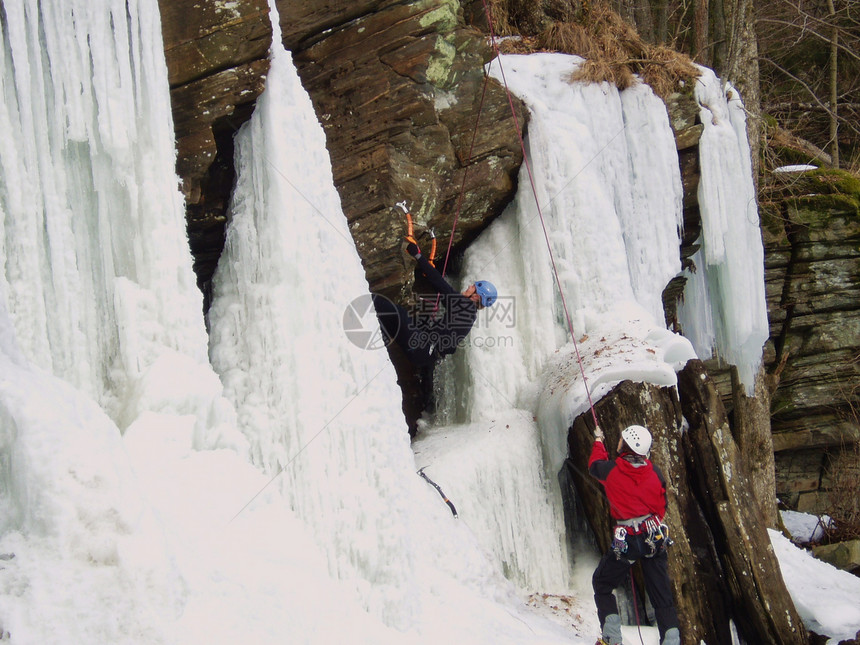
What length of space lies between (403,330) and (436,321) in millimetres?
416

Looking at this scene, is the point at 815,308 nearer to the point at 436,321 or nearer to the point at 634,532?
the point at 436,321

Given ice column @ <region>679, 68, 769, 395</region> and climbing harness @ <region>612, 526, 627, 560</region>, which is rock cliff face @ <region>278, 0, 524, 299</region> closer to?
climbing harness @ <region>612, 526, 627, 560</region>

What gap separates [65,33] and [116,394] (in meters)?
1.92

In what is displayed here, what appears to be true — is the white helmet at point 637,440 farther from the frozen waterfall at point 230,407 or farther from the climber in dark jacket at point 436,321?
the climber in dark jacket at point 436,321

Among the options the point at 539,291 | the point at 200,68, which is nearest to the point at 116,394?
the point at 200,68

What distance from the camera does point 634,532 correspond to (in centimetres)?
512

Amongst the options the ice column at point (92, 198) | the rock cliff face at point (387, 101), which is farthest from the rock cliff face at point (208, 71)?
the rock cliff face at point (387, 101)

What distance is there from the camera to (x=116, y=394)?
4.19 m

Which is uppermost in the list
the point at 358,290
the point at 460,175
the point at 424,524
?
the point at 460,175

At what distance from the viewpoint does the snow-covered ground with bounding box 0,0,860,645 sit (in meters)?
2.91

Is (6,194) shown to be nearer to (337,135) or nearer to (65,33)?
(65,33)

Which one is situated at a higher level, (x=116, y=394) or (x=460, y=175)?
(x=460, y=175)

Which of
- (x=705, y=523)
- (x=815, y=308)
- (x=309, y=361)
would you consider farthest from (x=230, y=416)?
(x=815, y=308)

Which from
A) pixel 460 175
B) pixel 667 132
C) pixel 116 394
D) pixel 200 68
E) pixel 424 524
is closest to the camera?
pixel 116 394
